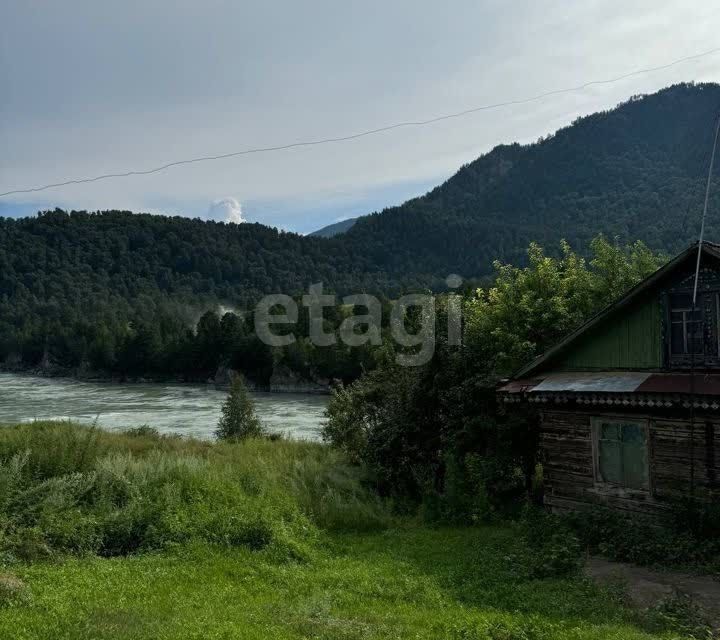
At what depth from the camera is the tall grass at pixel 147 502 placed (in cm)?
1016

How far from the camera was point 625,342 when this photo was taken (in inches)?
504

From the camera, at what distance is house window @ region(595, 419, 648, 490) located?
473 inches

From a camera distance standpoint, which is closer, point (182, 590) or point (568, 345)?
point (182, 590)

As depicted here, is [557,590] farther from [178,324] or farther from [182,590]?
[178,324]

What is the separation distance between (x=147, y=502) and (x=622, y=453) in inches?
352

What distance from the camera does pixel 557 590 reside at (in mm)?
8258

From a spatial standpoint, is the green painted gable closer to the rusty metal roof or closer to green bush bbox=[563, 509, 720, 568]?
the rusty metal roof

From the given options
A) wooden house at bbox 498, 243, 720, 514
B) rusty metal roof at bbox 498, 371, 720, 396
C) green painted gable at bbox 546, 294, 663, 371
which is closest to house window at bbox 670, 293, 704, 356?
wooden house at bbox 498, 243, 720, 514

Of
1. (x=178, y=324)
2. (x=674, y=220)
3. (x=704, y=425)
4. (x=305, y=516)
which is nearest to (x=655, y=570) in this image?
(x=704, y=425)

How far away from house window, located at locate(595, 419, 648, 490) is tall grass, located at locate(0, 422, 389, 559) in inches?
178

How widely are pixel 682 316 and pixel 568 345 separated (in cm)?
239

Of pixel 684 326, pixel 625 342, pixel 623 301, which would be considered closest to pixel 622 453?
pixel 625 342

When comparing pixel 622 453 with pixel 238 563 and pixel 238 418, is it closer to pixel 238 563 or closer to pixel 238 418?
pixel 238 563

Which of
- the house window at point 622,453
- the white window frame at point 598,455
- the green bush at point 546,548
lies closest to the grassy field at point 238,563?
the green bush at point 546,548
